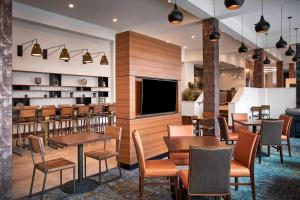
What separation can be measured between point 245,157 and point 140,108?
→ 229cm

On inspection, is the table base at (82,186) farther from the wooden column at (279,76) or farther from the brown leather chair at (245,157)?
the wooden column at (279,76)

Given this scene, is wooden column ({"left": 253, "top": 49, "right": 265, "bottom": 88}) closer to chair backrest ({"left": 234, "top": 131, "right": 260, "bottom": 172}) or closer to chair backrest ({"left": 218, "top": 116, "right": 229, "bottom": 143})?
chair backrest ({"left": 218, "top": 116, "right": 229, "bottom": 143})

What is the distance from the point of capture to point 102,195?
3.29 m

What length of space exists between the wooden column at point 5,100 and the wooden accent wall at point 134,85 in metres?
2.16

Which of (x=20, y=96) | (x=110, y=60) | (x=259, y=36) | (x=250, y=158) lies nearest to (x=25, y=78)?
(x=20, y=96)

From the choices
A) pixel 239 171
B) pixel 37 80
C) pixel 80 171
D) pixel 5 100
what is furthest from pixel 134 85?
pixel 37 80

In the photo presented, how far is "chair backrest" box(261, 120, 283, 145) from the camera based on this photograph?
181 inches

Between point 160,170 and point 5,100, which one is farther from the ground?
point 5,100

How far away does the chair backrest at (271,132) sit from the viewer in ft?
15.1

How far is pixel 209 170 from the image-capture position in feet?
7.58

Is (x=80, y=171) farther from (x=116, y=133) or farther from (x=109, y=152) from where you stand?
(x=116, y=133)

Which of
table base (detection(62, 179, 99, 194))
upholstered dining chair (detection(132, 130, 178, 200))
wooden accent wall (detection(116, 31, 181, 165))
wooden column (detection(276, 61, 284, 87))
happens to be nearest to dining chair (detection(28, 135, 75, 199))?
table base (detection(62, 179, 99, 194))

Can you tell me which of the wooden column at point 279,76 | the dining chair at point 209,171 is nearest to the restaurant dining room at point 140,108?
the dining chair at point 209,171

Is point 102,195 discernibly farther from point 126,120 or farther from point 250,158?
point 250,158
